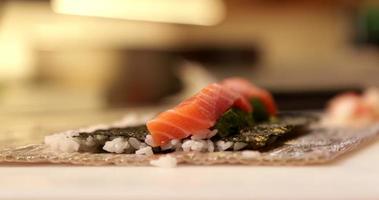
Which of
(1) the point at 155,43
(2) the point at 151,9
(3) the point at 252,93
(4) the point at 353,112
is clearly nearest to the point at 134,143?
(3) the point at 252,93

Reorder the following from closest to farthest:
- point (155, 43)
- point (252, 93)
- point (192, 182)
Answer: point (192, 182), point (252, 93), point (155, 43)

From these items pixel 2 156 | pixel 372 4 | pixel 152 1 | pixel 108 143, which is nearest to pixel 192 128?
pixel 108 143

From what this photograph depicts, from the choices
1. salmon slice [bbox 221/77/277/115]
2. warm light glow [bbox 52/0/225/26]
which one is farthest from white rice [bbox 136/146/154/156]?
warm light glow [bbox 52/0/225/26]

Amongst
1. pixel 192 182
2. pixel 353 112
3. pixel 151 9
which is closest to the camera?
pixel 192 182

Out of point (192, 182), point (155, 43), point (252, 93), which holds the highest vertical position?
point (155, 43)

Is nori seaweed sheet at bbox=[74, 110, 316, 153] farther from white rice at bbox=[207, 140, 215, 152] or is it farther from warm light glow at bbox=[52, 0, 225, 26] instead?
warm light glow at bbox=[52, 0, 225, 26]

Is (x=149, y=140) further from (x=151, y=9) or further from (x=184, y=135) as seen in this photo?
(x=151, y=9)

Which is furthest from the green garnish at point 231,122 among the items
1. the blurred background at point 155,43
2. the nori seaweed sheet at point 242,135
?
the blurred background at point 155,43
